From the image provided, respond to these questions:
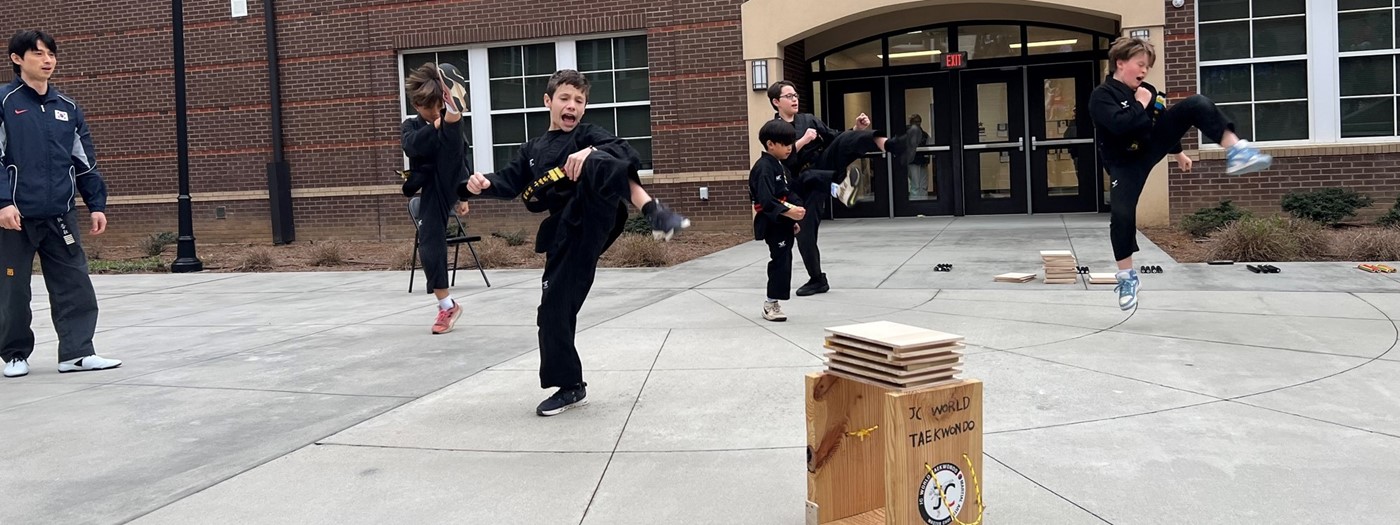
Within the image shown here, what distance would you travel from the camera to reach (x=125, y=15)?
56.4 ft

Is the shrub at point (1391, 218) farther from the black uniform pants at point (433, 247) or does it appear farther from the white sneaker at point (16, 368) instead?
the white sneaker at point (16, 368)

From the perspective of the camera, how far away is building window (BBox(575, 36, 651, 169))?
51.2 feet

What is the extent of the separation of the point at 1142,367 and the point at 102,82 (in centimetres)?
1769

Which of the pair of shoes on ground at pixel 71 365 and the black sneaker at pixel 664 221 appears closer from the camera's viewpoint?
the black sneaker at pixel 664 221

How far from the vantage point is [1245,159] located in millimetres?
5828

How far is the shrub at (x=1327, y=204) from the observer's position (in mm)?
12828

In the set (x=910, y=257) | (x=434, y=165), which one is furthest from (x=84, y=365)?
(x=910, y=257)

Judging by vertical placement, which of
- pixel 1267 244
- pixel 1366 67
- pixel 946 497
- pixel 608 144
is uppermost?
pixel 1366 67

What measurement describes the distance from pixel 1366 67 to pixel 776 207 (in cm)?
1030

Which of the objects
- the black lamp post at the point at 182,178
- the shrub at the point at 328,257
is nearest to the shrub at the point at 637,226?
the shrub at the point at 328,257

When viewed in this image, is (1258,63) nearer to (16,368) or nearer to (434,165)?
(434,165)

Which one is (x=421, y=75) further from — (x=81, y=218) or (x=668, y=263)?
Result: (x=81, y=218)

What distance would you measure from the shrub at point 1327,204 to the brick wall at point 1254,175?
19 centimetres

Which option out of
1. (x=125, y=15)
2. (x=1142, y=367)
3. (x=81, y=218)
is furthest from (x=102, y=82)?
(x=1142, y=367)
